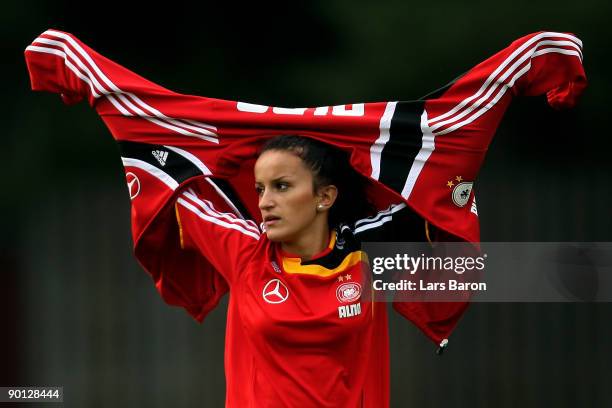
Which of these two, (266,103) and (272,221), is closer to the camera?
(272,221)

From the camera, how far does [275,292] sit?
228cm

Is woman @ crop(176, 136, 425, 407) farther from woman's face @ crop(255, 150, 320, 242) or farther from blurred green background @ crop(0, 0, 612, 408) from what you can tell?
blurred green background @ crop(0, 0, 612, 408)

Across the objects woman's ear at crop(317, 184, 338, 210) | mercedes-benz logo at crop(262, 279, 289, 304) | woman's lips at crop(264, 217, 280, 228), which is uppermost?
woman's ear at crop(317, 184, 338, 210)

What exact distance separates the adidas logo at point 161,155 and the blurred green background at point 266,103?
4.75 feet

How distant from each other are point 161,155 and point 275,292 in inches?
17.4

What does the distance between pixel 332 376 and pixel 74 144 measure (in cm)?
206

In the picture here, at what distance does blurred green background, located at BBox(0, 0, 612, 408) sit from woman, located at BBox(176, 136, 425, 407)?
1.47m

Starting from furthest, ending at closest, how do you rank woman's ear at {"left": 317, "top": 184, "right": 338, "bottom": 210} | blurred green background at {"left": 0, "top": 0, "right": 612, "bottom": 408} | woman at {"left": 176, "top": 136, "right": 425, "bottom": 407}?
blurred green background at {"left": 0, "top": 0, "right": 612, "bottom": 408} → woman's ear at {"left": 317, "top": 184, "right": 338, "bottom": 210} → woman at {"left": 176, "top": 136, "right": 425, "bottom": 407}

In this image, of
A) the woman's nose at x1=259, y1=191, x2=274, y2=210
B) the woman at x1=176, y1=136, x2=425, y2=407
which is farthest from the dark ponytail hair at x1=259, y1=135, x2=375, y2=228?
the woman's nose at x1=259, y1=191, x2=274, y2=210

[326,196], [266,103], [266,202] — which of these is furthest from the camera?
[266,103]

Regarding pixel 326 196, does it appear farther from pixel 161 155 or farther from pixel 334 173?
pixel 161 155

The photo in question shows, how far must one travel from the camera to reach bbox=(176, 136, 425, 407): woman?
226 centimetres

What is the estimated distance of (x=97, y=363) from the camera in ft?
13.6

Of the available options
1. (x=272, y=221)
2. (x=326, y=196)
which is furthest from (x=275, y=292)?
(x=326, y=196)
